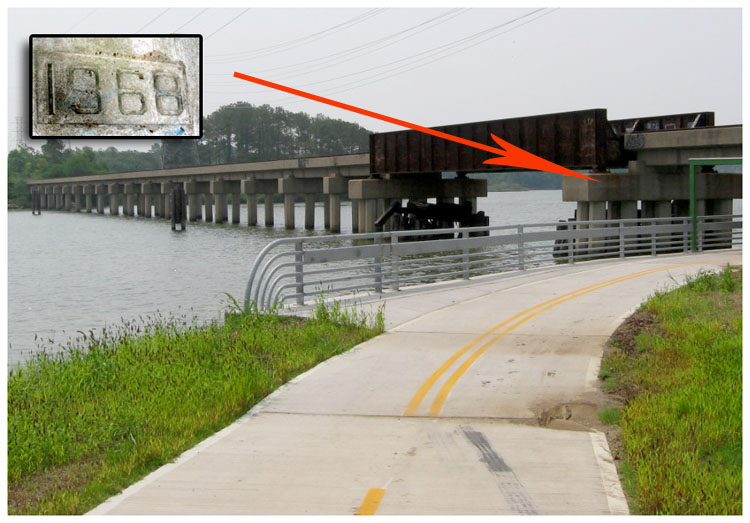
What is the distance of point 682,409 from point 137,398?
6215 mm

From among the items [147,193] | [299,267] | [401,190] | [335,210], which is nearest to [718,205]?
[401,190]

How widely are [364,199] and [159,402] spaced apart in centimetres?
5627

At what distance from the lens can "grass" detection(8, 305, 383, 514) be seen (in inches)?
325

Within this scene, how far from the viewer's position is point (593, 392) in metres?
11.2

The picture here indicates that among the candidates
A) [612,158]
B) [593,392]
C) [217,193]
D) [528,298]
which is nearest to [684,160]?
[612,158]

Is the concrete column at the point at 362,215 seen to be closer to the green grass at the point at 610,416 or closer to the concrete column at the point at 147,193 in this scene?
the green grass at the point at 610,416

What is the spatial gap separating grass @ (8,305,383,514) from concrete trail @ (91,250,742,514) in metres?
0.28

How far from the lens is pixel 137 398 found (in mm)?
11000

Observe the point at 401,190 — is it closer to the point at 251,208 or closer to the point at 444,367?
the point at 251,208

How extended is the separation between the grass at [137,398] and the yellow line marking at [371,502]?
213 centimetres

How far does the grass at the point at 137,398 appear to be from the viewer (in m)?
8.26

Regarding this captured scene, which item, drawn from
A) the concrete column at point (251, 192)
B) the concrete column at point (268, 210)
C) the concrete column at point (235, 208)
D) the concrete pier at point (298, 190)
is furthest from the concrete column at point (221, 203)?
the concrete pier at point (298, 190)

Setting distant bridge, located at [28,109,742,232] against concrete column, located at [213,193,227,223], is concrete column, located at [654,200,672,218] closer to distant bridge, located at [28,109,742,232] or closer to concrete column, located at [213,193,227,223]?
distant bridge, located at [28,109,742,232]

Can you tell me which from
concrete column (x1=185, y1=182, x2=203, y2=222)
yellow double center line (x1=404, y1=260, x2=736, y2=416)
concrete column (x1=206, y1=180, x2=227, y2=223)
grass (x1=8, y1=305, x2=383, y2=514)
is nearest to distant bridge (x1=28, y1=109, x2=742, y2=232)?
yellow double center line (x1=404, y1=260, x2=736, y2=416)
